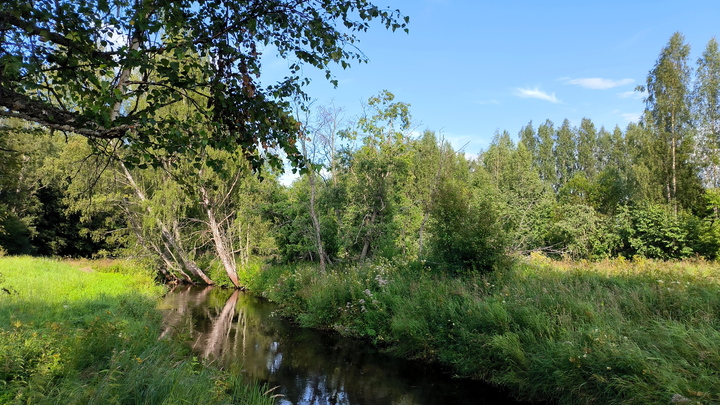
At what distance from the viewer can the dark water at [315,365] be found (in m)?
7.99

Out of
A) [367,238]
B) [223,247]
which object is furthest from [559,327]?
[223,247]

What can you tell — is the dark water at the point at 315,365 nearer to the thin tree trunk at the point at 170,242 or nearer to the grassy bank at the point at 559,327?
the grassy bank at the point at 559,327

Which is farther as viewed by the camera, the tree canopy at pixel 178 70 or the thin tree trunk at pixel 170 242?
the thin tree trunk at pixel 170 242

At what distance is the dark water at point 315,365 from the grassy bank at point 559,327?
549 millimetres

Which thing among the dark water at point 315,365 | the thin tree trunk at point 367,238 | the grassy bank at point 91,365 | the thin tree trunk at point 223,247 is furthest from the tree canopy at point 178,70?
the thin tree trunk at point 223,247

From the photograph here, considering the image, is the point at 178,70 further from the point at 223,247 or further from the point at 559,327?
the point at 223,247

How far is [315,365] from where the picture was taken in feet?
32.8

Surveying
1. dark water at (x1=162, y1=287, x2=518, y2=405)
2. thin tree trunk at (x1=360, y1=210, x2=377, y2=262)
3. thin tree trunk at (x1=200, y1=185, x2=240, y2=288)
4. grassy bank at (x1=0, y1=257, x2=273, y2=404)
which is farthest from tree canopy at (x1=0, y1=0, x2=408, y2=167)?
thin tree trunk at (x1=200, y1=185, x2=240, y2=288)

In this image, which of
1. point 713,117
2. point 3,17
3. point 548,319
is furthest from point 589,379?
point 713,117

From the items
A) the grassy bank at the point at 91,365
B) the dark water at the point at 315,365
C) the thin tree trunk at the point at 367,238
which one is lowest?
the dark water at the point at 315,365

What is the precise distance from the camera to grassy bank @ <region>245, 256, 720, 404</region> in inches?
236

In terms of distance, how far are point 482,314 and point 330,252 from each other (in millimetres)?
11692

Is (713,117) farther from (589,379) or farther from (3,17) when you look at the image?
(3,17)

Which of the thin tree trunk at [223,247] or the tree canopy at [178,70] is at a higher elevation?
the tree canopy at [178,70]
